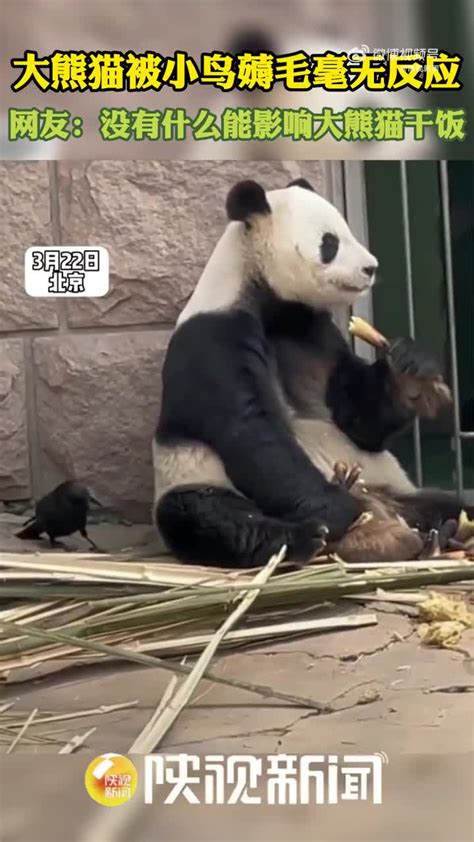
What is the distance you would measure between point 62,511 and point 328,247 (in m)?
0.54

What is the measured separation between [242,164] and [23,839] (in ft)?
2.94

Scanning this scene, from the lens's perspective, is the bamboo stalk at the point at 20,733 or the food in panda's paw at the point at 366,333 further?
the food in panda's paw at the point at 366,333

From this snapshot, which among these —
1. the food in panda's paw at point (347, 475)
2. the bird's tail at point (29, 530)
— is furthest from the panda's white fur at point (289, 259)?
the bird's tail at point (29, 530)

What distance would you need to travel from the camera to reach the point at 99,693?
1259mm

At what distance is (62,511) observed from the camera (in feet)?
4.40

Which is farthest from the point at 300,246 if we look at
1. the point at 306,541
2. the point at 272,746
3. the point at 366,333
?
the point at 272,746

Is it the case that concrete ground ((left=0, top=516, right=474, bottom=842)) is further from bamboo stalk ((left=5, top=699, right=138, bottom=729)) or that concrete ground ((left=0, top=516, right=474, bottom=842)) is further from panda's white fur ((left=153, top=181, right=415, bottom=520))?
panda's white fur ((left=153, top=181, right=415, bottom=520))

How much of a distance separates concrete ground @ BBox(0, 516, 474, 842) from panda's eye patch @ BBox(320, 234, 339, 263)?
580mm

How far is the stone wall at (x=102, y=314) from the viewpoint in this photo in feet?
4.33

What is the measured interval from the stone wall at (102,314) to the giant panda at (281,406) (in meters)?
0.03

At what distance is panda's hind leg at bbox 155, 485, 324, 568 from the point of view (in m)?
1.36

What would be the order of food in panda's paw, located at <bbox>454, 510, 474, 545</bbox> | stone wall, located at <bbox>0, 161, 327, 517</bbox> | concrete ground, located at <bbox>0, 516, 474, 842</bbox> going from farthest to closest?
food in panda's paw, located at <bbox>454, 510, 474, 545</bbox> < stone wall, located at <bbox>0, 161, 327, 517</bbox> < concrete ground, located at <bbox>0, 516, 474, 842</bbox>

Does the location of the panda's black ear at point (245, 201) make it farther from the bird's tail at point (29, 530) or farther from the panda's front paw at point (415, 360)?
the bird's tail at point (29, 530)

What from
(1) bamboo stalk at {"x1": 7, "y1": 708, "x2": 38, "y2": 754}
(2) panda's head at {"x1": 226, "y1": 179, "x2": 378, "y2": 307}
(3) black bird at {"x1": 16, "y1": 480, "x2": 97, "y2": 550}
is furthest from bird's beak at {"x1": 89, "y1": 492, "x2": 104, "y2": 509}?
(2) panda's head at {"x1": 226, "y1": 179, "x2": 378, "y2": 307}
